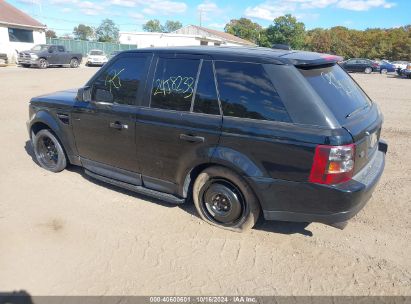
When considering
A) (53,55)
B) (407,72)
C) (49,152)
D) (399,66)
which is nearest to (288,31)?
(399,66)

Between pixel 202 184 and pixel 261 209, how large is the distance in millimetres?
687

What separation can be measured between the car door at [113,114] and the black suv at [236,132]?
0.01 meters

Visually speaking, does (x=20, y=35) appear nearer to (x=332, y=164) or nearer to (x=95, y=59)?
(x=95, y=59)

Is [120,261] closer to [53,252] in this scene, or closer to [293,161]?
[53,252]

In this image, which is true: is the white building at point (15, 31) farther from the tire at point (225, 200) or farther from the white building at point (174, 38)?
the tire at point (225, 200)

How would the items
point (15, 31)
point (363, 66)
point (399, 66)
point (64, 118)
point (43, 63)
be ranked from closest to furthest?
1. point (64, 118)
2. point (43, 63)
3. point (15, 31)
4. point (399, 66)
5. point (363, 66)

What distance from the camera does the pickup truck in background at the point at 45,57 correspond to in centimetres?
2455

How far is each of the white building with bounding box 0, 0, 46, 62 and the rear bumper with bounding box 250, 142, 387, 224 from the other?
102 ft

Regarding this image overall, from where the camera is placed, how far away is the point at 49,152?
5371mm

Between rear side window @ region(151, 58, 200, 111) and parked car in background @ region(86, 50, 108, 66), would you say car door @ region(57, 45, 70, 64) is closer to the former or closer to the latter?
parked car in background @ region(86, 50, 108, 66)

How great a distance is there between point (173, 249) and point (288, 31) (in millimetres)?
75436

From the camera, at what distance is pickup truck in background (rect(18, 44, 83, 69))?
966 inches

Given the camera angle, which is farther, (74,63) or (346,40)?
(346,40)

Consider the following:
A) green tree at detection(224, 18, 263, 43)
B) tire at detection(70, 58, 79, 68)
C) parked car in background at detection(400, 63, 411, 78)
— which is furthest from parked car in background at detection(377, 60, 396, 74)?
green tree at detection(224, 18, 263, 43)
